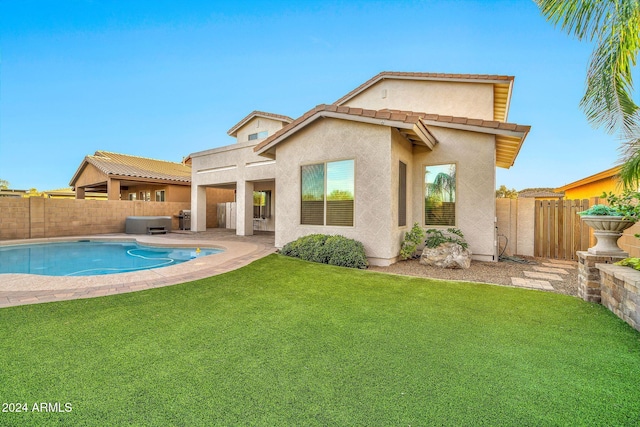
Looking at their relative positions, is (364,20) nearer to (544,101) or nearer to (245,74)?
Result: (245,74)

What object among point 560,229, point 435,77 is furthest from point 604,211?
point 435,77

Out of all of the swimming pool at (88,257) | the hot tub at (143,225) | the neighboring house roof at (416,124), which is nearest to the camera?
the neighboring house roof at (416,124)

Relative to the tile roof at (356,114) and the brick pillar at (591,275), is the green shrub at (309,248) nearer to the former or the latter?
the tile roof at (356,114)

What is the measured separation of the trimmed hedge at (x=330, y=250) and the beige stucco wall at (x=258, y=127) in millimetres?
11427

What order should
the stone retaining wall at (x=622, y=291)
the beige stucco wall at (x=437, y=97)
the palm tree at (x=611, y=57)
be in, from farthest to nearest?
the beige stucco wall at (x=437, y=97) < the palm tree at (x=611, y=57) < the stone retaining wall at (x=622, y=291)

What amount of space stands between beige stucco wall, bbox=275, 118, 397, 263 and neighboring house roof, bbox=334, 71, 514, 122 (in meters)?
5.98

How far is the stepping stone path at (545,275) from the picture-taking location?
695 cm

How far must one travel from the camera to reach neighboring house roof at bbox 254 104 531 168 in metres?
8.65

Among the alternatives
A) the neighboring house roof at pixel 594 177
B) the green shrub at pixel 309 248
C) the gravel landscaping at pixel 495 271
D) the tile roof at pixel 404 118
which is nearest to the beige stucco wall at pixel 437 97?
the tile roof at pixel 404 118

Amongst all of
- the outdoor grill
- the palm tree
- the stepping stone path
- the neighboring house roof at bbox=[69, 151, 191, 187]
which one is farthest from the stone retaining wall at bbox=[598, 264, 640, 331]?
the neighboring house roof at bbox=[69, 151, 191, 187]

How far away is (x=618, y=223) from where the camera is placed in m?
5.37

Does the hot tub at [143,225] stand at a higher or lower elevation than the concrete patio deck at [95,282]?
higher

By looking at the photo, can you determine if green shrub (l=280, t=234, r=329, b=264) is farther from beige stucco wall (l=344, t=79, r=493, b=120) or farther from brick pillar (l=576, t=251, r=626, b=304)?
beige stucco wall (l=344, t=79, r=493, b=120)

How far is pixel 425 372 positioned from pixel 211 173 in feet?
60.2
